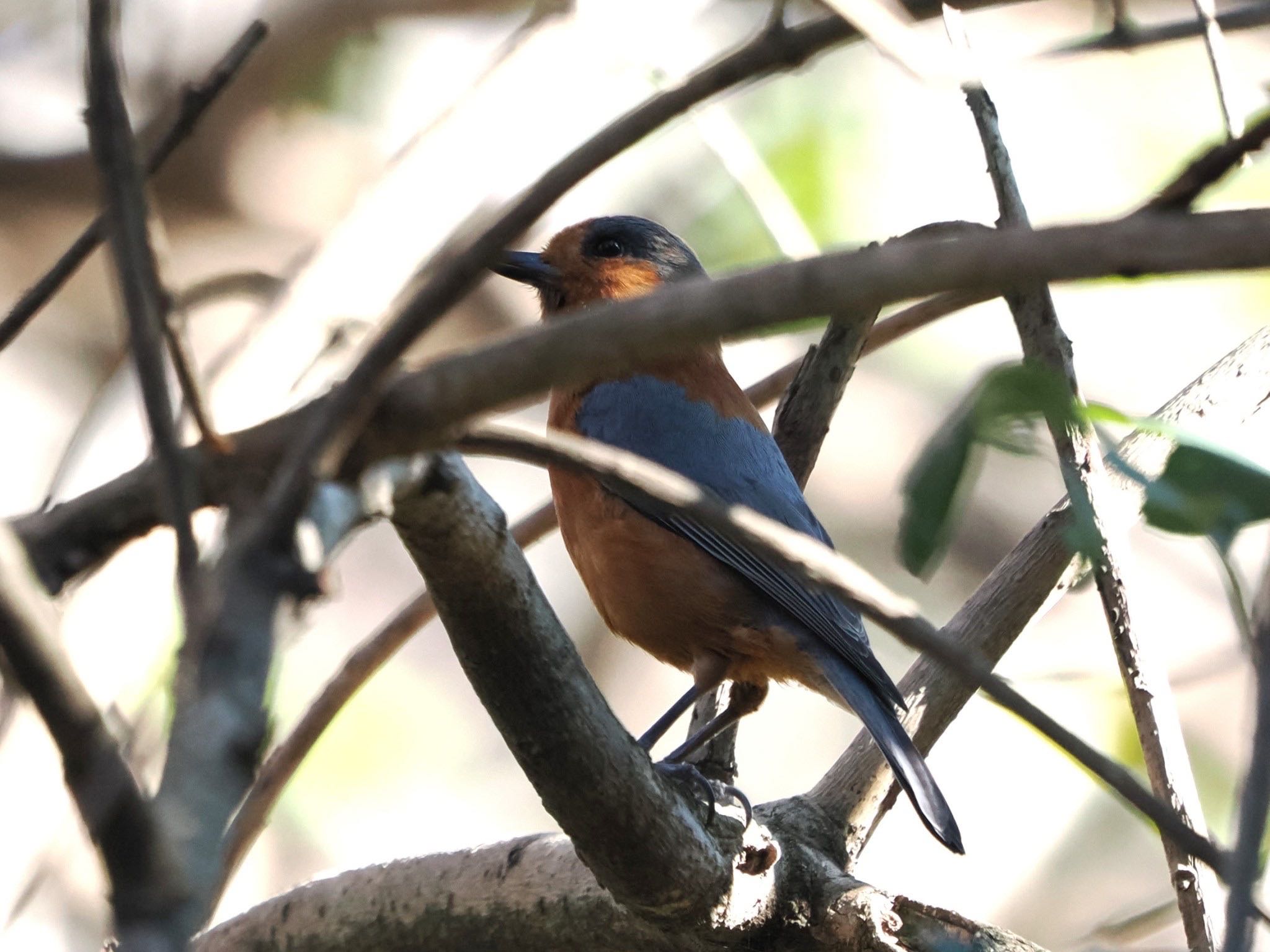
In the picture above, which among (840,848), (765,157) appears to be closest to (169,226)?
(765,157)

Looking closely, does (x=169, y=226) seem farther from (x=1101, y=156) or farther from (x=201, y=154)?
(x=1101, y=156)

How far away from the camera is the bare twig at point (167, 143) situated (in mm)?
1608

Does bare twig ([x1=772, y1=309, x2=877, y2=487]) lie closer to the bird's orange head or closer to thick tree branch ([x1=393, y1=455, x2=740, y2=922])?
the bird's orange head

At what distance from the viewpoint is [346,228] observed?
12.2ft

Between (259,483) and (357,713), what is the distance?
6.62 meters

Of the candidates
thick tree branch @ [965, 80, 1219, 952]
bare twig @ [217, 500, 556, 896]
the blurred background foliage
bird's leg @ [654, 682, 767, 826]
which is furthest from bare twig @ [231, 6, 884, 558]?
the blurred background foliage

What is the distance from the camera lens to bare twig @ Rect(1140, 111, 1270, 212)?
1.16 m

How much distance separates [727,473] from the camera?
390cm

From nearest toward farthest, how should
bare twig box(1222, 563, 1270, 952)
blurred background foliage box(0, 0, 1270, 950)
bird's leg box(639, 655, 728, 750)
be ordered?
bare twig box(1222, 563, 1270, 952) < bird's leg box(639, 655, 728, 750) < blurred background foliage box(0, 0, 1270, 950)

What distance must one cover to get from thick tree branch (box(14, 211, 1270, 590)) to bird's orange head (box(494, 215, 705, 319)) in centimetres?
342

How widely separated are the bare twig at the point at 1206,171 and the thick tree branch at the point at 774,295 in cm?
17

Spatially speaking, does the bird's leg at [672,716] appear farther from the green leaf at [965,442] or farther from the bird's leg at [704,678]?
the green leaf at [965,442]

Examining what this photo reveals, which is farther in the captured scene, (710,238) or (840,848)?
(710,238)

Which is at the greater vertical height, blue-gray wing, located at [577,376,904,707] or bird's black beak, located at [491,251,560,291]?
bird's black beak, located at [491,251,560,291]
